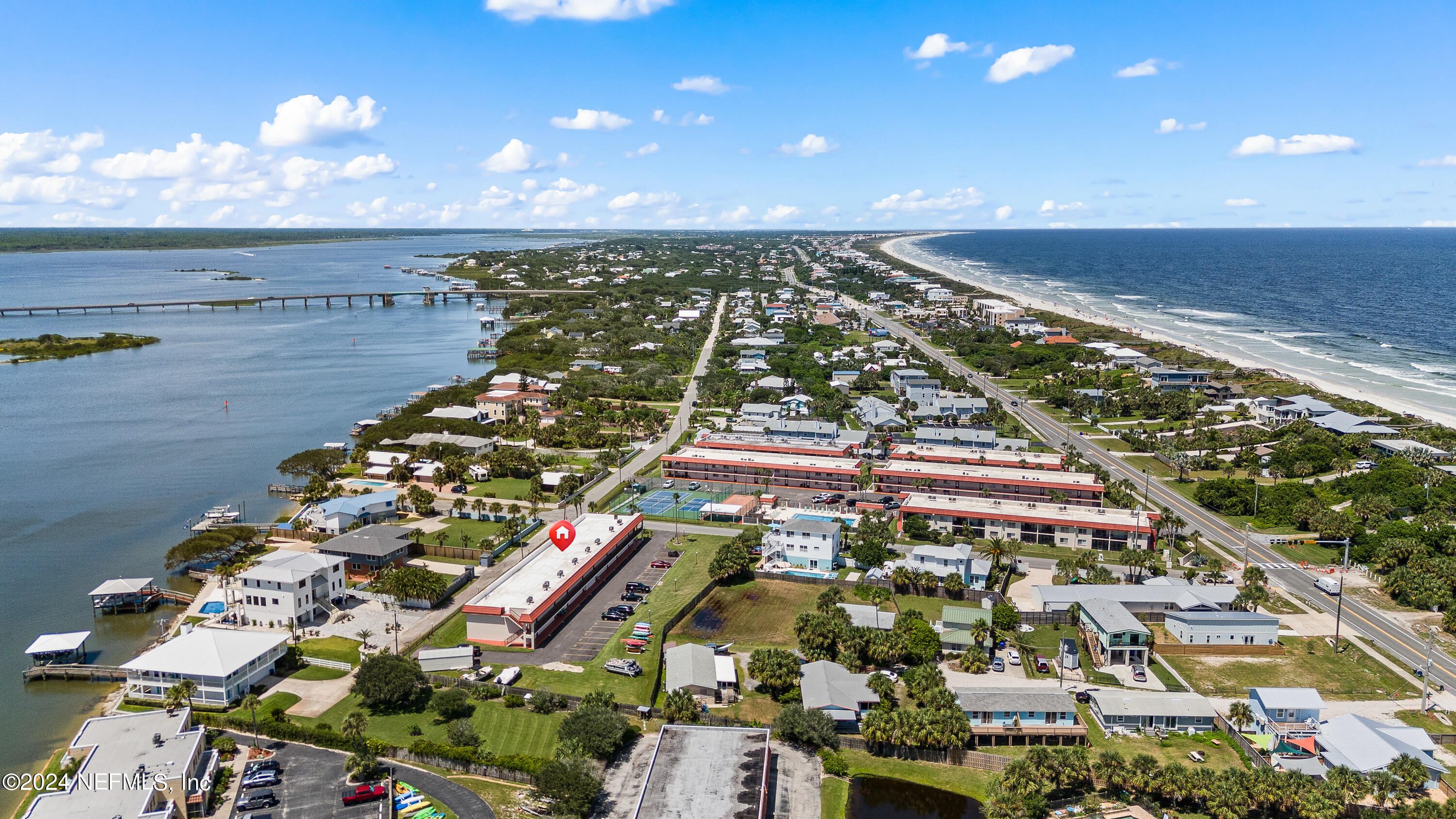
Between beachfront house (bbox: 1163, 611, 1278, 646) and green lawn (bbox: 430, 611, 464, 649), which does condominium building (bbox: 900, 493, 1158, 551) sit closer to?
beachfront house (bbox: 1163, 611, 1278, 646)

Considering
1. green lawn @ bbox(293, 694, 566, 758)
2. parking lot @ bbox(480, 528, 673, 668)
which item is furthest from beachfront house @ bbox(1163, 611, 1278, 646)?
green lawn @ bbox(293, 694, 566, 758)

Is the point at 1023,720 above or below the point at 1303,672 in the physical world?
above

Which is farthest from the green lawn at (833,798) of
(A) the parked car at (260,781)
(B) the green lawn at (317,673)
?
(B) the green lawn at (317,673)

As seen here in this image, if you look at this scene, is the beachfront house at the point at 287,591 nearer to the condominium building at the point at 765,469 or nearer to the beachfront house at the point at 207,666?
the beachfront house at the point at 207,666

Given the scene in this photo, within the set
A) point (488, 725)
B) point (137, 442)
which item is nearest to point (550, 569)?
point (488, 725)

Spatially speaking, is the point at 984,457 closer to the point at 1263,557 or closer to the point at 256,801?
the point at 1263,557

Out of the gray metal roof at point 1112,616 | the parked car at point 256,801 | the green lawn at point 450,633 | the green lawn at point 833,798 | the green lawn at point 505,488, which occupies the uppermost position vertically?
the green lawn at point 505,488

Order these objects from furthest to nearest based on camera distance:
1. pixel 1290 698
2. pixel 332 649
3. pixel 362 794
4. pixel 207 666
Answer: pixel 332 649 < pixel 207 666 < pixel 1290 698 < pixel 362 794

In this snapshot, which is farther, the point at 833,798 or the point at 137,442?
the point at 137,442
